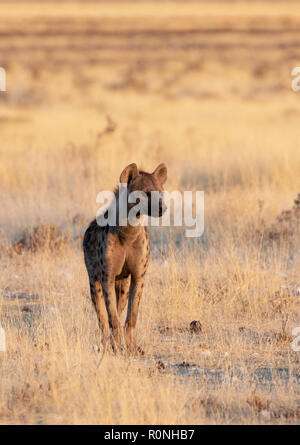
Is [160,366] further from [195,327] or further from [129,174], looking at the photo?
[129,174]

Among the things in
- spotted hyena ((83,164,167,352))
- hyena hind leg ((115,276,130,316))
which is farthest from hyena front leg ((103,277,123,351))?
hyena hind leg ((115,276,130,316))

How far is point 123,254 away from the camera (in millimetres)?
7547

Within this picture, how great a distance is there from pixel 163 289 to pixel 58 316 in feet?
5.18

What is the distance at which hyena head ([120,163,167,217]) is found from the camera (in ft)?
23.5

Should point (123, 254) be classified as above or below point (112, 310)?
above

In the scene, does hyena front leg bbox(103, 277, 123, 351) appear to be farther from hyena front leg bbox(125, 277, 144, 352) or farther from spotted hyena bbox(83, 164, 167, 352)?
hyena front leg bbox(125, 277, 144, 352)

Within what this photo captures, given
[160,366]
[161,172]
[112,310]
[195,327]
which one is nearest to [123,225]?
[161,172]

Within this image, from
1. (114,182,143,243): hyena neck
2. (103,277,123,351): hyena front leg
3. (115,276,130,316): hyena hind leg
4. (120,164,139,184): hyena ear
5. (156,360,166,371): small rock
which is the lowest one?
(156,360,166,371): small rock

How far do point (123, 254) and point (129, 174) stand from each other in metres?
0.67

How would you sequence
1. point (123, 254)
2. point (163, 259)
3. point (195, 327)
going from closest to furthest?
point (123, 254), point (195, 327), point (163, 259)

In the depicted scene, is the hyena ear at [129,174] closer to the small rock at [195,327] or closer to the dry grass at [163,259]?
the dry grass at [163,259]

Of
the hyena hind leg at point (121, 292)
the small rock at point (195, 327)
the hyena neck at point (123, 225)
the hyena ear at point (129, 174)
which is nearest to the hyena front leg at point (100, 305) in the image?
the hyena hind leg at point (121, 292)

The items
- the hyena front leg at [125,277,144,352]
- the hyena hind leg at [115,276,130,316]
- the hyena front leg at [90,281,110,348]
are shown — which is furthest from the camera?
the hyena hind leg at [115,276,130,316]

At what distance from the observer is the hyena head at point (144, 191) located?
7.16 m
